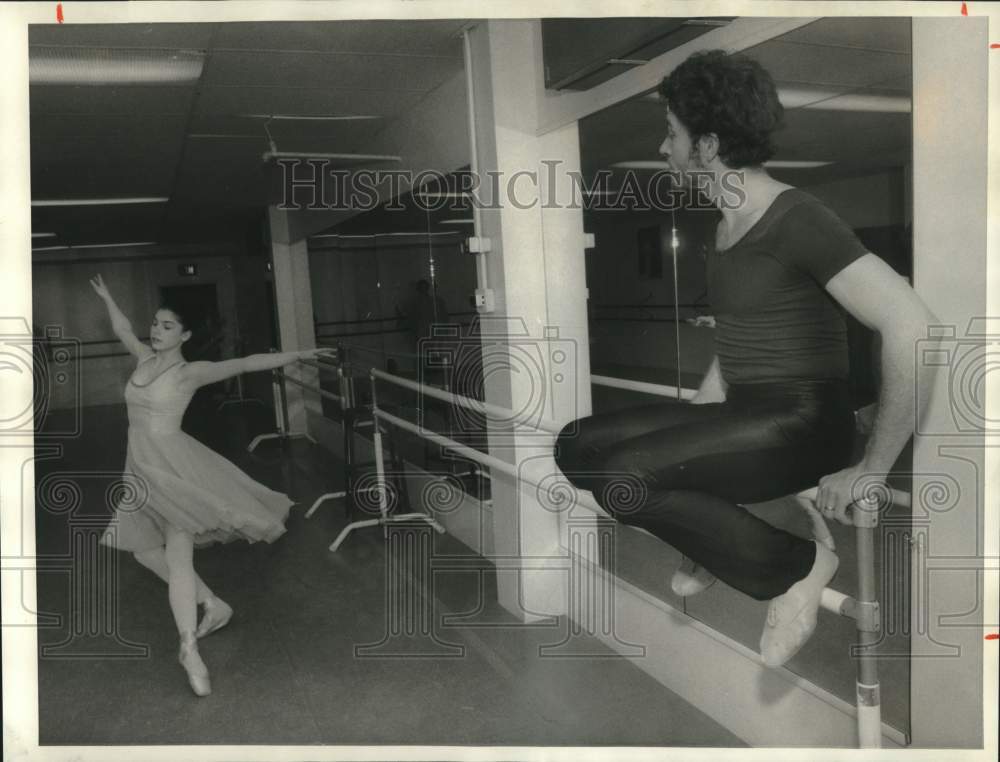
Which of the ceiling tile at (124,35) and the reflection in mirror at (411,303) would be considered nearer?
the ceiling tile at (124,35)

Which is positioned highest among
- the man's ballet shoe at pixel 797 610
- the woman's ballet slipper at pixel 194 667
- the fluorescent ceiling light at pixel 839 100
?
the fluorescent ceiling light at pixel 839 100

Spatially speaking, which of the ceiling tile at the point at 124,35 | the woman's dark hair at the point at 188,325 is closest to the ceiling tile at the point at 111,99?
the ceiling tile at the point at 124,35

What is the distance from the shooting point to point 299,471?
A: 2.70 metres

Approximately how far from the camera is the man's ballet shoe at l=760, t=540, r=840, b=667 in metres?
2.09

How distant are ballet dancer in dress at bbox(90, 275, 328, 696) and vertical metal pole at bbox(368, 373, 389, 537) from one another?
14.3 inches

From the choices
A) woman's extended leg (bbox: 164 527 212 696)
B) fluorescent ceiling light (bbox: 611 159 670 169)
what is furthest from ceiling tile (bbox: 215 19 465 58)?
woman's extended leg (bbox: 164 527 212 696)

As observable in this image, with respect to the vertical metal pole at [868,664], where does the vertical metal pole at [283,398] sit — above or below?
above

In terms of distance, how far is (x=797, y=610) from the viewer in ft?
6.93

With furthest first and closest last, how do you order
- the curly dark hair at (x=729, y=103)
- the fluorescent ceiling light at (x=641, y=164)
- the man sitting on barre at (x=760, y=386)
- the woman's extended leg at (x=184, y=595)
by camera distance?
the woman's extended leg at (x=184, y=595) < the fluorescent ceiling light at (x=641, y=164) < the curly dark hair at (x=729, y=103) < the man sitting on barre at (x=760, y=386)

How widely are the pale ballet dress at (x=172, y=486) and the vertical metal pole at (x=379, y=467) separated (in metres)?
0.38

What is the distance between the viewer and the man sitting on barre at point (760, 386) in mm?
1894

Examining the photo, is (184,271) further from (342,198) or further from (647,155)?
(647,155)

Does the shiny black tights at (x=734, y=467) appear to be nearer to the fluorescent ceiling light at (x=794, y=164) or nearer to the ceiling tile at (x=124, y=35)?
the fluorescent ceiling light at (x=794, y=164)

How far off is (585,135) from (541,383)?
79 cm
